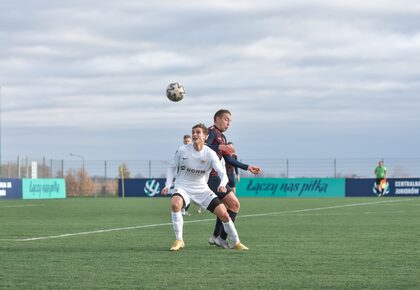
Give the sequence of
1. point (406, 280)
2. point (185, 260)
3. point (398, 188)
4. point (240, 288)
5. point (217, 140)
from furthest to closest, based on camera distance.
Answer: point (398, 188)
point (217, 140)
point (185, 260)
point (406, 280)
point (240, 288)

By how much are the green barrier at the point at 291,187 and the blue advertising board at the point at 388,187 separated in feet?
1.82

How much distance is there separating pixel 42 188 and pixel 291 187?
14699 millimetres

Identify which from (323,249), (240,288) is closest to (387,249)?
(323,249)

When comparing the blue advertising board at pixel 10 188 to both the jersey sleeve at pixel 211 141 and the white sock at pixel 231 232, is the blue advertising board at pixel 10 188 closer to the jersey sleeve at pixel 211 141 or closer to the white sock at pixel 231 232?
the jersey sleeve at pixel 211 141

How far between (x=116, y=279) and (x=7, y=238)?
6.49 metres

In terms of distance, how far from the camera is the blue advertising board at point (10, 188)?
45734mm

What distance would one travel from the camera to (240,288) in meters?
8.27

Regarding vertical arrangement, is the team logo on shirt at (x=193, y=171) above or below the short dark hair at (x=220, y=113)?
below

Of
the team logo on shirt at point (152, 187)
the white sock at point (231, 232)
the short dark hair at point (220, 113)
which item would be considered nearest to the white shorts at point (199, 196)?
the white sock at point (231, 232)

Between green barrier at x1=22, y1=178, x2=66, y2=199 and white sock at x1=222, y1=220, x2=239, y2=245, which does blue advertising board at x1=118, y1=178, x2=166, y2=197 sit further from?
white sock at x1=222, y1=220, x2=239, y2=245

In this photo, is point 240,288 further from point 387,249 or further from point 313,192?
point 313,192

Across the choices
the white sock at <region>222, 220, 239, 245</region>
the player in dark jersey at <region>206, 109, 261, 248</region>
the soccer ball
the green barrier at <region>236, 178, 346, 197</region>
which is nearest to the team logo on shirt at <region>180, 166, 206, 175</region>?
the player in dark jersey at <region>206, 109, 261, 248</region>

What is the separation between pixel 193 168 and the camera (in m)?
12.7

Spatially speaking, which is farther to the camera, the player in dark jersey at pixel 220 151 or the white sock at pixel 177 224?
the player in dark jersey at pixel 220 151
